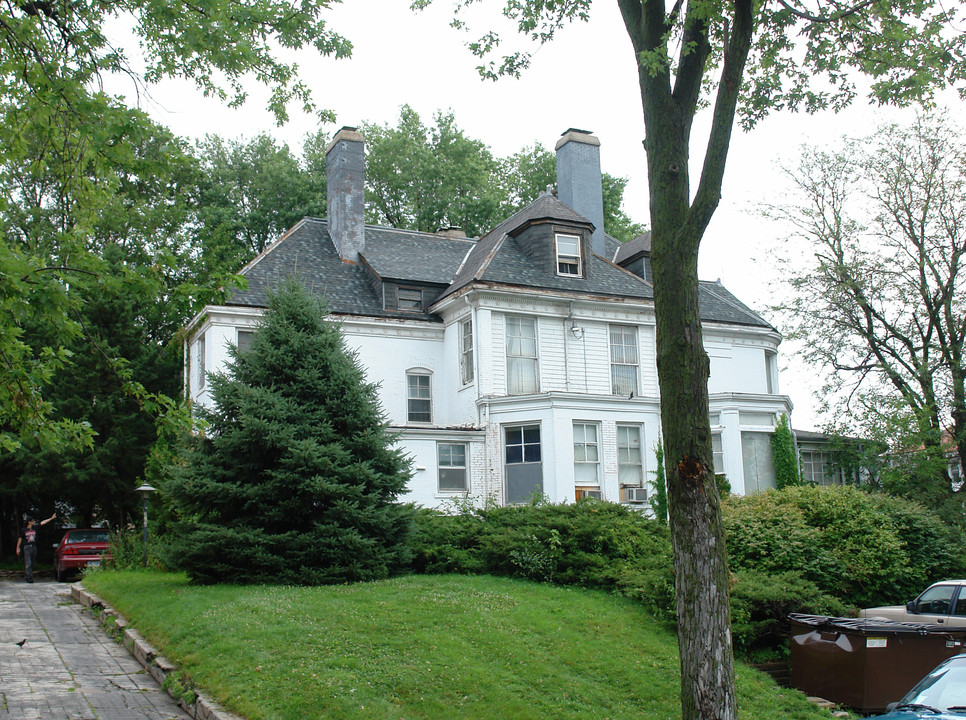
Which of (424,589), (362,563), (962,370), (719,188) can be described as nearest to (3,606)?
(362,563)

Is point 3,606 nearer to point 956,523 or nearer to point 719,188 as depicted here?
point 719,188

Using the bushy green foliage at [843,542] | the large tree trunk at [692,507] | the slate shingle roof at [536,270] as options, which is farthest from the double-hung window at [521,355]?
the large tree trunk at [692,507]

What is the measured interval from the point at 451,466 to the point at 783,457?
10335mm

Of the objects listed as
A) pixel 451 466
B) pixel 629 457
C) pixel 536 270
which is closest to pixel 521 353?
pixel 536 270

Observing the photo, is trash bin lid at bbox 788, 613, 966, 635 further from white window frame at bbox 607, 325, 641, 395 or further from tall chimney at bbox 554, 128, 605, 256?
tall chimney at bbox 554, 128, 605, 256

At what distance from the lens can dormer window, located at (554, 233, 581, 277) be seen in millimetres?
27422

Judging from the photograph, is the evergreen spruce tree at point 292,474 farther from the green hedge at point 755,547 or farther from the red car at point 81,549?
the red car at point 81,549

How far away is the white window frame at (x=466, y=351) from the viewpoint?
84.1 feet

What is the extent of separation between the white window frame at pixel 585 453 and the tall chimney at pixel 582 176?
8.37 metres

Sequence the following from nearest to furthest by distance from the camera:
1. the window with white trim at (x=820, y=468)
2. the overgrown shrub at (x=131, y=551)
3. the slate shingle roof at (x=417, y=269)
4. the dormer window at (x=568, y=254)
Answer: the overgrown shrub at (x=131, y=551)
the slate shingle roof at (x=417, y=269)
the dormer window at (x=568, y=254)
the window with white trim at (x=820, y=468)

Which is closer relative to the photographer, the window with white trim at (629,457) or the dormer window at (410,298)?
the window with white trim at (629,457)

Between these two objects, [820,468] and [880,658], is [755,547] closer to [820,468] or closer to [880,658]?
[880,658]

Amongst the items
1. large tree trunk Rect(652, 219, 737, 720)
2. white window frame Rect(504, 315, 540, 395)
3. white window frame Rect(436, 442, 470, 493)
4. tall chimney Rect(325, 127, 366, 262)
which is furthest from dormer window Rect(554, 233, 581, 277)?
large tree trunk Rect(652, 219, 737, 720)

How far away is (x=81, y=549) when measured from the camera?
2548cm
